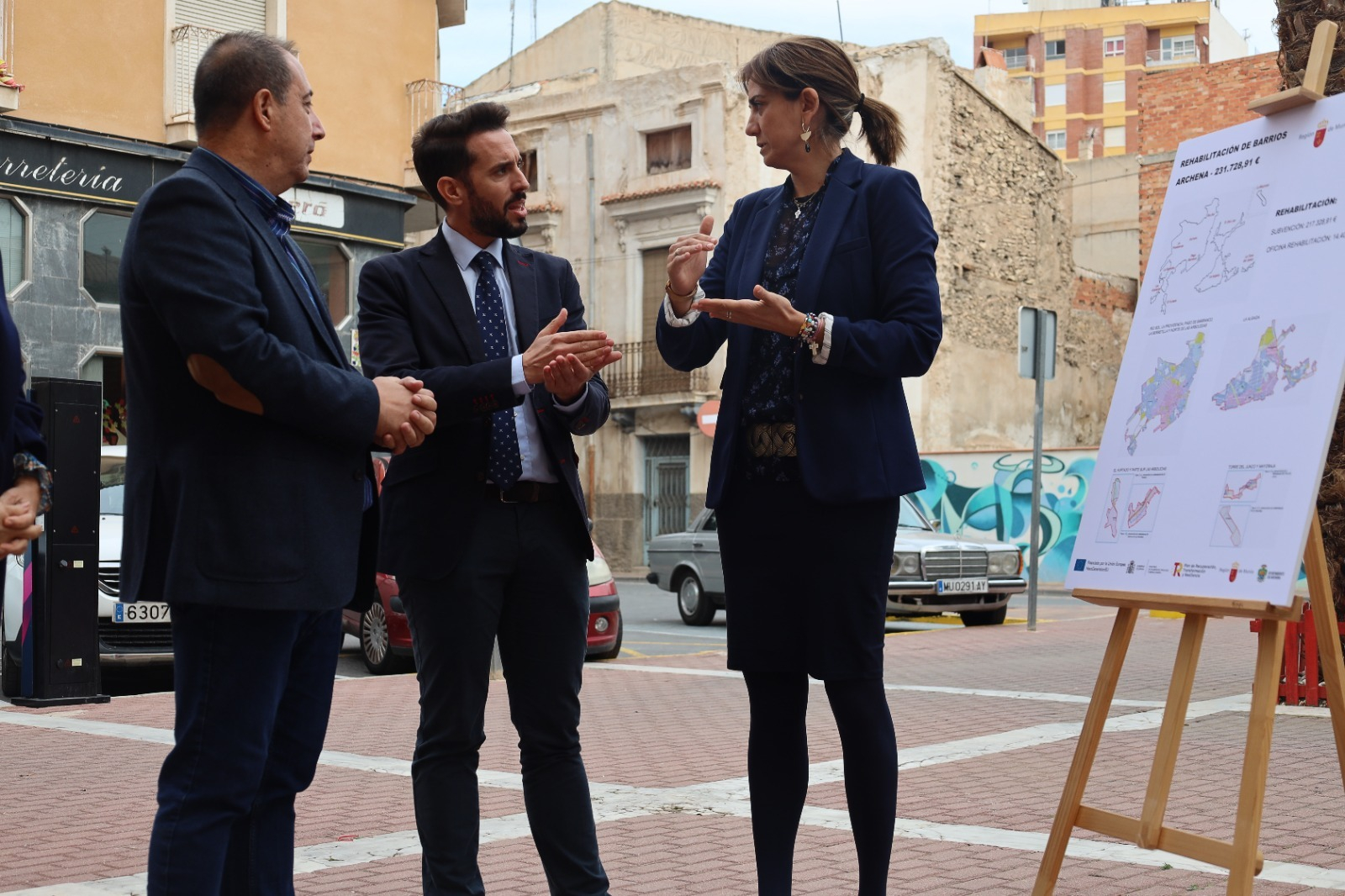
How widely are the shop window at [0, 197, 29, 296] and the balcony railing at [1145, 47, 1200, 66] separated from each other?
69.8 meters

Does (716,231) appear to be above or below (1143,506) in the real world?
above

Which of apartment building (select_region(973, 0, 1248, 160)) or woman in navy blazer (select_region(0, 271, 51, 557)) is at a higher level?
apartment building (select_region(973, 0, 1248, 160))

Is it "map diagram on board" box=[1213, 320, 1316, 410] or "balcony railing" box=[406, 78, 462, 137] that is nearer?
"map diagram on board" box=[1213, 320, 1316, 410]

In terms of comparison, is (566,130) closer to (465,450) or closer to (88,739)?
(88,739)

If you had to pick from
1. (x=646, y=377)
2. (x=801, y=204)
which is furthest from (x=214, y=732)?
(x=646, y=377)

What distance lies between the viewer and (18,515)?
2625 mm

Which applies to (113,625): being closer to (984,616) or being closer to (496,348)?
(496,348)

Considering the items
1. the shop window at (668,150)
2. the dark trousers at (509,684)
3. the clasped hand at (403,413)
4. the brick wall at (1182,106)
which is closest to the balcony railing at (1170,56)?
the brick wall at (1182,106)

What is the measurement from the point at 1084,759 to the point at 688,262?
5.45 ft

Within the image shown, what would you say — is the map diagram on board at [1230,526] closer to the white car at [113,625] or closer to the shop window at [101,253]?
the white car at [113,625]

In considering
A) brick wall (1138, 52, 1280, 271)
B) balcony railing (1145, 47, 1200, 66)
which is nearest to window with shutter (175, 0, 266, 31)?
brick wall (1138, 52, 1280, 271)

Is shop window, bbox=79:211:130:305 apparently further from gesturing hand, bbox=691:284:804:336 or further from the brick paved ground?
gesturing hand, bbox=691:284:804:336

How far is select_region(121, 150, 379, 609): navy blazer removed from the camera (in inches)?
111

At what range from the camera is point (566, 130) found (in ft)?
109
